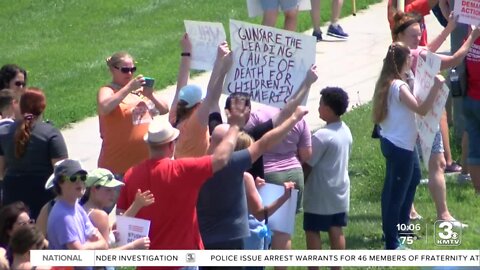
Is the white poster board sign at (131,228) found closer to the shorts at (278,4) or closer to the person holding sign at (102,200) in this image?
the person holding sign at (102,200)

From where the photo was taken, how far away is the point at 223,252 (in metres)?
8.85

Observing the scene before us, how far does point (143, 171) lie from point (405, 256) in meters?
2.25

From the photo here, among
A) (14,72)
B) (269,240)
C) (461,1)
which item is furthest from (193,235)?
(461,1)

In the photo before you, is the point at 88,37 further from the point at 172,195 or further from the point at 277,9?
the point at 172,195

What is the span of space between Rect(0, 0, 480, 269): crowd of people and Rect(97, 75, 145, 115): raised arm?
0.01 metres

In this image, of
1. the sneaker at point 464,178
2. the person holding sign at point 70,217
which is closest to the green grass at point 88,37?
the sneaker at point 464,178

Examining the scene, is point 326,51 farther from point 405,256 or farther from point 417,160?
point 405,256

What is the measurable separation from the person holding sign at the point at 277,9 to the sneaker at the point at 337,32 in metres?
2.18

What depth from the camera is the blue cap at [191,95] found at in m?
9.81

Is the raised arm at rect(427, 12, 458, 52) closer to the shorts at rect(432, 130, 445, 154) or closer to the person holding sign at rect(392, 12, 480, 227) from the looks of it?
the person holding sign at rect(392, 12, 480, 227)

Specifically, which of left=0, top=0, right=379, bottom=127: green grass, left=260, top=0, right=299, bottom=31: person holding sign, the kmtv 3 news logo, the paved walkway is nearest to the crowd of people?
the kmtv 3 news logo

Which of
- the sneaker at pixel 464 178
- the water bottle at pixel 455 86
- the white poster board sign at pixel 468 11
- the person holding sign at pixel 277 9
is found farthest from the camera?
the person holding sign at pixel 277 9

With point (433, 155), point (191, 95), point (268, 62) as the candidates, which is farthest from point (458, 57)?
point (191, 95)

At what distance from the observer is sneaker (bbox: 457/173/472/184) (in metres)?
12.7
